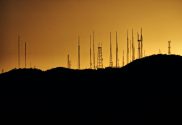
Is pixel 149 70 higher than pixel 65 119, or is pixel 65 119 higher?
pixel 149 70

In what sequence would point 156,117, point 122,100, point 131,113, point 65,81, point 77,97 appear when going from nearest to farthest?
point 156,117
point 131,113
point 122,100
point 77,97
point 65,81

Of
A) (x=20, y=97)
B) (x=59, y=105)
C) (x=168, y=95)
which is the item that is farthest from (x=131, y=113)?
(x=20, y=97)

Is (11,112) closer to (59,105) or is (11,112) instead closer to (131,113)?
(59,105)

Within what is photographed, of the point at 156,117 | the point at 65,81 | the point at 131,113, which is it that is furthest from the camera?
the point at 65,81

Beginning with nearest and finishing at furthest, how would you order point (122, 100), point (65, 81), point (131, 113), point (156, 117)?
point (156, 117)
point (131, 113)
point (122, 100)
point (65, 81)

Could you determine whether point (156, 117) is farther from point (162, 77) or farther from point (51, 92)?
point (51, 92)

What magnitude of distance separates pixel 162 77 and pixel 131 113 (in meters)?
7.27

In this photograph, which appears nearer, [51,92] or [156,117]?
[156,117]

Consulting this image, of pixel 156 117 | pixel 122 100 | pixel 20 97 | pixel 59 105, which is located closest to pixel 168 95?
pixel 156 117

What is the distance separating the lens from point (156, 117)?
3935 inches

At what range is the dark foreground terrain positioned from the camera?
10362 centimetres

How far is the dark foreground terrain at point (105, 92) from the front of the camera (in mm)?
103625

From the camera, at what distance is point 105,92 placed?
122062 mm

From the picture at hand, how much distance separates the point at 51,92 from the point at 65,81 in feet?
20.2
